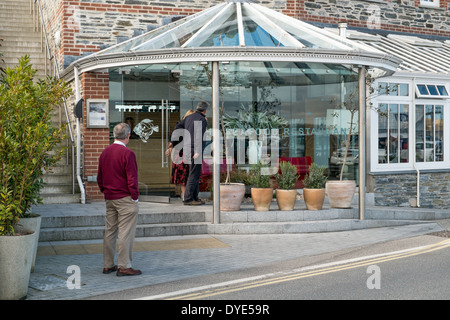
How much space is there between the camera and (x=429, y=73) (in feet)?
48.0

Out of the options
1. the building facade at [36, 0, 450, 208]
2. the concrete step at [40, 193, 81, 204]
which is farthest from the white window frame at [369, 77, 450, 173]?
the concrete step at [40, 193, 81, 204]

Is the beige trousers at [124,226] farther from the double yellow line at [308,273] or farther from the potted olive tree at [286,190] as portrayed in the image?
the potted olive tree at [286,190]

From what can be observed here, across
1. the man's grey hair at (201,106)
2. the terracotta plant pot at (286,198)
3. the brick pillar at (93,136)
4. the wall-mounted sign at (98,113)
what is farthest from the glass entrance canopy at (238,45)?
the terracotta plant pot at (286,198)

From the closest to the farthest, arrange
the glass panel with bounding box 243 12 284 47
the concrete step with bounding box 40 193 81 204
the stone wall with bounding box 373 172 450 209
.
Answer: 1. the glass panel with bounding box 243 12 284 47
2. the concrete step with bounding box 40 193 81 204
3. the stone wall with bounding box 373 172 450 209

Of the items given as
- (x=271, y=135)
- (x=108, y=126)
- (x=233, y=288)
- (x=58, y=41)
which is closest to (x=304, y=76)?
(x=271, y=135)

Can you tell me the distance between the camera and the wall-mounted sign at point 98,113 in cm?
1229

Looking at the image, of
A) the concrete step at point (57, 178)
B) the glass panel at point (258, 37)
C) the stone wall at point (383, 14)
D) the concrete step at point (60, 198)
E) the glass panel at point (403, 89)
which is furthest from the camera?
the stone wall at point (383, 14)

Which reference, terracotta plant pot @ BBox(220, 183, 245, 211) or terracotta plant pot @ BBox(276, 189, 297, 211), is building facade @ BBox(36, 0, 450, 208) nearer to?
terracotta plant pot @ BBox(220, 183, 245, 211)

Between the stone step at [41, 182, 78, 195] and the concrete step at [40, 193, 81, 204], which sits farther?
the stone step at [41, 182, 78, 195]

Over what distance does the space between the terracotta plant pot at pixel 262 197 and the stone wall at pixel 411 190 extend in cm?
429

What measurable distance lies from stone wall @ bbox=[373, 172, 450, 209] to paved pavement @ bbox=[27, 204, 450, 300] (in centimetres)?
307

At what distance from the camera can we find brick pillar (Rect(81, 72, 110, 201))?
40.1ft

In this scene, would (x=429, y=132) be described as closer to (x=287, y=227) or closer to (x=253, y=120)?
(x=253, y=120)
